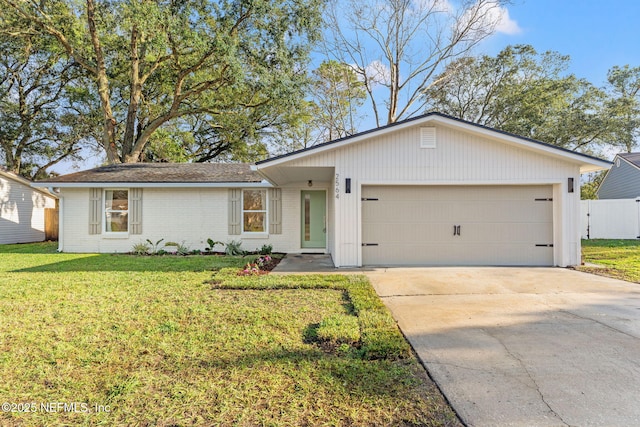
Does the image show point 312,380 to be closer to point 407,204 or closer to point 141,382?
point 141,382

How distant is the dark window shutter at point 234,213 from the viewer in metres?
11.0

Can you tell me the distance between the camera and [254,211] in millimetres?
11133

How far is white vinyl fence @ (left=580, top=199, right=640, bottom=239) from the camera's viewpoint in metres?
14.2

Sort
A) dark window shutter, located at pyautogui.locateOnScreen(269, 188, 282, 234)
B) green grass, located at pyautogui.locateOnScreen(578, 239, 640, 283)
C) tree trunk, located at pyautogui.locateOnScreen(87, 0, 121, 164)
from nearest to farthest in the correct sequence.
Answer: green grass, located at pyautogui.locateOnScreen(578, 239, 640, 283) < dark window shutter, located at pyautogui.locateOnScreen(269, 188, 282, 234) < tree trunk, located at pyautogui.locateOnScreen(87, 0, 121, 164)

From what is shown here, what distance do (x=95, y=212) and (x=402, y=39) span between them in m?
17.1

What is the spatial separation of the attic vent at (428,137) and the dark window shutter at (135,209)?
9047 mm

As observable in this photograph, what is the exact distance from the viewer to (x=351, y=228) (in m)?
7.75

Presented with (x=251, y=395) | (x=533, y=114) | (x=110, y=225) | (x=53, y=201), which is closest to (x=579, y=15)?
(x=533, y=114)

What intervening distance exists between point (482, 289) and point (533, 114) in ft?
63.0

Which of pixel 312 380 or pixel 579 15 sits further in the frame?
pixel 579 15

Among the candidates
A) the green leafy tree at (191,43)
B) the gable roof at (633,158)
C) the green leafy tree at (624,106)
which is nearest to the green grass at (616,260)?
the gable roof at (633,158)

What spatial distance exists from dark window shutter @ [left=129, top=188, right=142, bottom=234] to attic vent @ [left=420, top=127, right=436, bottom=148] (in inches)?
356

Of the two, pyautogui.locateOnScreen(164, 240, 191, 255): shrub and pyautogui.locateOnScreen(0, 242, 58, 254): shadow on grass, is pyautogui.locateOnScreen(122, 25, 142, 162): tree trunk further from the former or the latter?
pyautogui.locateOnScreen(164, 240, 191, 255): shrub

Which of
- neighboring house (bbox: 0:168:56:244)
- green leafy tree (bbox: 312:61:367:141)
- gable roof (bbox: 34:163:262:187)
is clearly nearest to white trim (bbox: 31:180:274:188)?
gable roof (bbox: 34:163:262:187)
